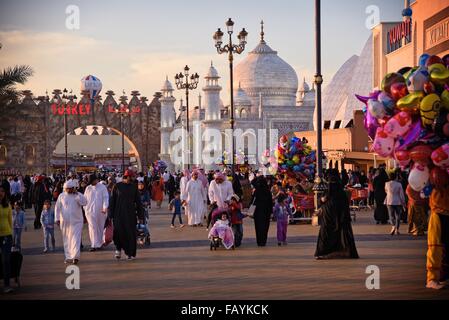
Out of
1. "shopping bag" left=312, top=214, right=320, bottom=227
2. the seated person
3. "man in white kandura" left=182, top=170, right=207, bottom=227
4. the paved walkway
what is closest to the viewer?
the paved walkway

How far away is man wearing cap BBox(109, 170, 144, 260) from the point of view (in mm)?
14078

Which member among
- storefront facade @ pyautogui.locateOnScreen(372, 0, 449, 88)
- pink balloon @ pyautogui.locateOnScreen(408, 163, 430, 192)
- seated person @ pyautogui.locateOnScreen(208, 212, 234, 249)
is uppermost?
storefront facade @ pyautogui.locateOnScreen(372, 0, 449, 88)

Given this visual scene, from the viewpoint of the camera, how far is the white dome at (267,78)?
80375mm

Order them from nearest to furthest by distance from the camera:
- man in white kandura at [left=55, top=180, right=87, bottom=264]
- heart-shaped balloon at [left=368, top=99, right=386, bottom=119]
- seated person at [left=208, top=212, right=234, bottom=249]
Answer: heart-shaped balloon at [left=368, top=99, right=386, bottom=119]
man in white kandura at [left=55, top=180, right=87, bottom=264]
seated person at [left=208, top=212, right=234, bottom=249]

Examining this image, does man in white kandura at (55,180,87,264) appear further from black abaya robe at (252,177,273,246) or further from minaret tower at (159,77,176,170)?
minaret tower at (159,77,176,170)

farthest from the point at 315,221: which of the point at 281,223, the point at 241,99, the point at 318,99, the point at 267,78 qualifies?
the point at 267,78

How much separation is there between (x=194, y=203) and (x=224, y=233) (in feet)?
22.7

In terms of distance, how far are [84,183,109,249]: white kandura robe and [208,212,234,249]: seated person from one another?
2140 millimetres

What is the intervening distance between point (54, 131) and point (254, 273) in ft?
228

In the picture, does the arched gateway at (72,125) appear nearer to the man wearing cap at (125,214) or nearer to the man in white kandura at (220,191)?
the man in white kandura at (220,191)

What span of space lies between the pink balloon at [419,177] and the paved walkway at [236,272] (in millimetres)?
1140

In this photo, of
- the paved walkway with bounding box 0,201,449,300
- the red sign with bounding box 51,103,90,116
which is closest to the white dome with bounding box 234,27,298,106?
the red sign with bounding box 51,103,90,116

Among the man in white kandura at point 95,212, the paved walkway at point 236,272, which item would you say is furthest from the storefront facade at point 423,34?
the man in white kandura at point 95,212
